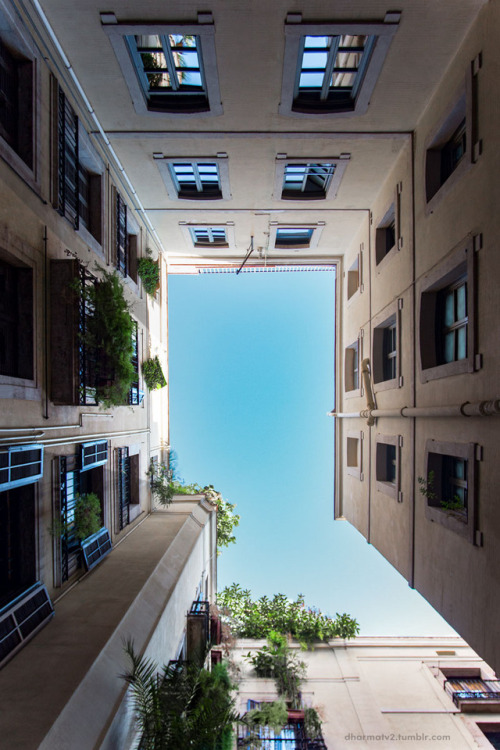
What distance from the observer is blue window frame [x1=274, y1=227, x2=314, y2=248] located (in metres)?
18.5

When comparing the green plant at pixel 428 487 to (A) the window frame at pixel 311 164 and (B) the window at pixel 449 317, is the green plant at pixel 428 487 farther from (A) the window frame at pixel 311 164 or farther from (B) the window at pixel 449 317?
(A) the window frame at pixel 311 164

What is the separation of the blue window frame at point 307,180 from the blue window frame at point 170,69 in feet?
12.8

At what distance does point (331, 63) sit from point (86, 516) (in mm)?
12587

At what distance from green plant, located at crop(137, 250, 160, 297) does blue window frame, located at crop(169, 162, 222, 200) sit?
270cm

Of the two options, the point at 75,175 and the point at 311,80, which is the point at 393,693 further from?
the point at 311,80

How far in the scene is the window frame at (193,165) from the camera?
1303 cm

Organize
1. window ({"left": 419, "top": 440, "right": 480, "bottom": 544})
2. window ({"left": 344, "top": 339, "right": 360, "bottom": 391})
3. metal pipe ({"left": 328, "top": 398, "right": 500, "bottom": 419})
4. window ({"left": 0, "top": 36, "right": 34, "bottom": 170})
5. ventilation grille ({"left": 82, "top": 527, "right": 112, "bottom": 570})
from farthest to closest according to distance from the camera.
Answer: window ({"left": 344, "top": 339, "right": 360, "bottom": 391}) < ventilation grille ({"left": 82, "top": 527, "right": 112, "bottom": 570}) < window ({"left": 419, "top": 440, "right": 480, "bottom": 544}) < window ({"left": 0, "top": 36, "right": 34, "bottom": 170}) < metal pipe ({"left": 328, "top": 398, "right": 500, "bottom": 419})

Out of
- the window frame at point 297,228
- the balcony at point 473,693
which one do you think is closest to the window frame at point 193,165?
the window frame at point 297,228

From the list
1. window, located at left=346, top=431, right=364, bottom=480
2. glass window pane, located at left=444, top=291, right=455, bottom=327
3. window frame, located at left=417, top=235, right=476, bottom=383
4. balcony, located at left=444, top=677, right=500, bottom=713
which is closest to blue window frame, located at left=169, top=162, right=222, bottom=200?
window frame, located at left=417, top=235, right=476, bottom=383

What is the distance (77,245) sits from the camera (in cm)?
989

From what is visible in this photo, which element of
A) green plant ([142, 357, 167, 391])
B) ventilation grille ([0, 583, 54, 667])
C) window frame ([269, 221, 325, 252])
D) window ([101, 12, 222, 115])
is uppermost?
window ([101, 12, 222, 115])

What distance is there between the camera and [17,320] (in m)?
7.75

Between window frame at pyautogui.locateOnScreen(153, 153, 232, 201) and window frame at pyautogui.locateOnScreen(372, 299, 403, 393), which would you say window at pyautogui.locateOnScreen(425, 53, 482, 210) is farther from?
window frame at pyautogui.locateOnScreen(153, 153, 232, 201)

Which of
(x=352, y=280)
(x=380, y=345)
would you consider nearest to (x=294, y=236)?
(x=352, y=280)
